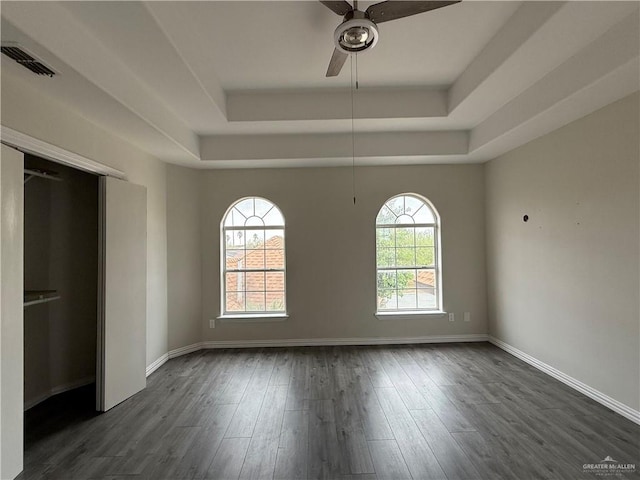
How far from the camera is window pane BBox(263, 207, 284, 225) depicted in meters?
4.59

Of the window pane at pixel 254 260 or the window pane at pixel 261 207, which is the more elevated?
the window pane at pixel 261 207

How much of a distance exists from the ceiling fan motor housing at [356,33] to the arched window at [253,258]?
291cm

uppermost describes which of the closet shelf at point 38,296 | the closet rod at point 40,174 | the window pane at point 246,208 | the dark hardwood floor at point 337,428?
the closet rod at point 40,174

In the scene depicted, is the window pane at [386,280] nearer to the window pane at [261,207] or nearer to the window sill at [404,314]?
the window sill at [404,314]

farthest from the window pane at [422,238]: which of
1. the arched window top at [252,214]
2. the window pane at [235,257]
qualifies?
the window pane at [235,257]

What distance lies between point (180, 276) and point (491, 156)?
4504mm

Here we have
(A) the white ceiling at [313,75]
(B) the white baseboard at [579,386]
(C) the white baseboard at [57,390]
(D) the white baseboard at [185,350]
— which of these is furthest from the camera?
(D) the white baseboard at [185,350]

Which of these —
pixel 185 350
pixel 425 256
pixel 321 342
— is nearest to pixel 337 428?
pixel 321 342

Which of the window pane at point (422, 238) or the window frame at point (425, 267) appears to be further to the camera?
the window pane at point (422, 238)

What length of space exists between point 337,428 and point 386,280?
2.49 m

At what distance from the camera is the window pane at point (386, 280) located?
15.1ft

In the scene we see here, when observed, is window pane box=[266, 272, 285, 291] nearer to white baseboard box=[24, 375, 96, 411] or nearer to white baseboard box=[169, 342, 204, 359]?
white baseboard box=[169, 342, 204, 359]

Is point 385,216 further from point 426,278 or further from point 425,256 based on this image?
point 426,278

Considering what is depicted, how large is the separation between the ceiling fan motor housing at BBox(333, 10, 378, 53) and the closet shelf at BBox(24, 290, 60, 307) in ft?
10.1
